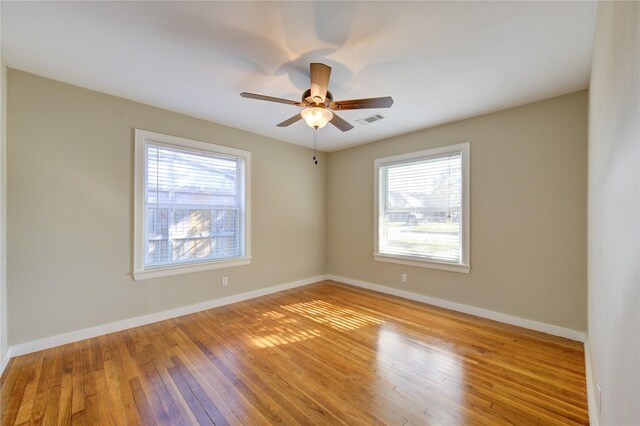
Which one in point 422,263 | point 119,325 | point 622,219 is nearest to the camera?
point 622,219

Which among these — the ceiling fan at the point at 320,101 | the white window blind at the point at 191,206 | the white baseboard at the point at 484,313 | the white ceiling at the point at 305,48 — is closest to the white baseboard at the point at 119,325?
the white window blind at the point at 191,206

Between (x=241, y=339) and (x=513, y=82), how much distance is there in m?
3.75

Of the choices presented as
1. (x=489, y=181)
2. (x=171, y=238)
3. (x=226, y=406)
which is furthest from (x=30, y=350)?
(x=489, y=181)

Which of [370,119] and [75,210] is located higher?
[370,119]

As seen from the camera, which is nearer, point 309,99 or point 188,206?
point 309,99

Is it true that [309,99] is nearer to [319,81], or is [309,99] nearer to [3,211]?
[319,81]

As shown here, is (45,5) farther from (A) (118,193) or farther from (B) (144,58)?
(A) (118,193)

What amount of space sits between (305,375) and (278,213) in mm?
2793

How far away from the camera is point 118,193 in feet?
9.69

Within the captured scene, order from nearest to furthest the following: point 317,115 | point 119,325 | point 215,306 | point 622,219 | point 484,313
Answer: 1. point 622,219
2. point 317,115
3. point 119,325
4. point 484,313
5. point 215,306

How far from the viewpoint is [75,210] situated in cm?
270

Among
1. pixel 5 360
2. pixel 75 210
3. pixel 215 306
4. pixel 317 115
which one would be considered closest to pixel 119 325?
pixel 5 360

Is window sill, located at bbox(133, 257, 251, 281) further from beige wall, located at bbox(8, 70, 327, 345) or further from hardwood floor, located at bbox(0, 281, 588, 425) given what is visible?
hardwood floor, located at bbox(0, 281, 588, 425)

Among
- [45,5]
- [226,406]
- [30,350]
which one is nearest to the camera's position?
[45,5]
